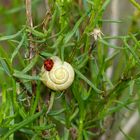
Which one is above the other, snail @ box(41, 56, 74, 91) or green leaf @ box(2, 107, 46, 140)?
snail @ box(41, 56, 74, 91)

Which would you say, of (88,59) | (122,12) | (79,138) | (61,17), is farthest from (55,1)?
(122,12)

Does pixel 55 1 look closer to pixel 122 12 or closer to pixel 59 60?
pixel 59 60

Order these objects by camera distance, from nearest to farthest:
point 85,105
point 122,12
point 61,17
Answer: point 61,17, point 85,105, point 122,12

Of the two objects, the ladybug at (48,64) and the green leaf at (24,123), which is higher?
the ladybug at (48,64)

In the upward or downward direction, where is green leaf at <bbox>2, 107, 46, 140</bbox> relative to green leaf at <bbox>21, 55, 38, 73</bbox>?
downward

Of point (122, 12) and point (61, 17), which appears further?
point (122, 12)

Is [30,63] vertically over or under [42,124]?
over

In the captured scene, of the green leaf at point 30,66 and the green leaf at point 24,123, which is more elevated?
the green leaf at point 30,66

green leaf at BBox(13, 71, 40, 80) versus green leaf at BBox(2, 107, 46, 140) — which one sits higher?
green leaf at BBox(13, 71, 40, 80)
